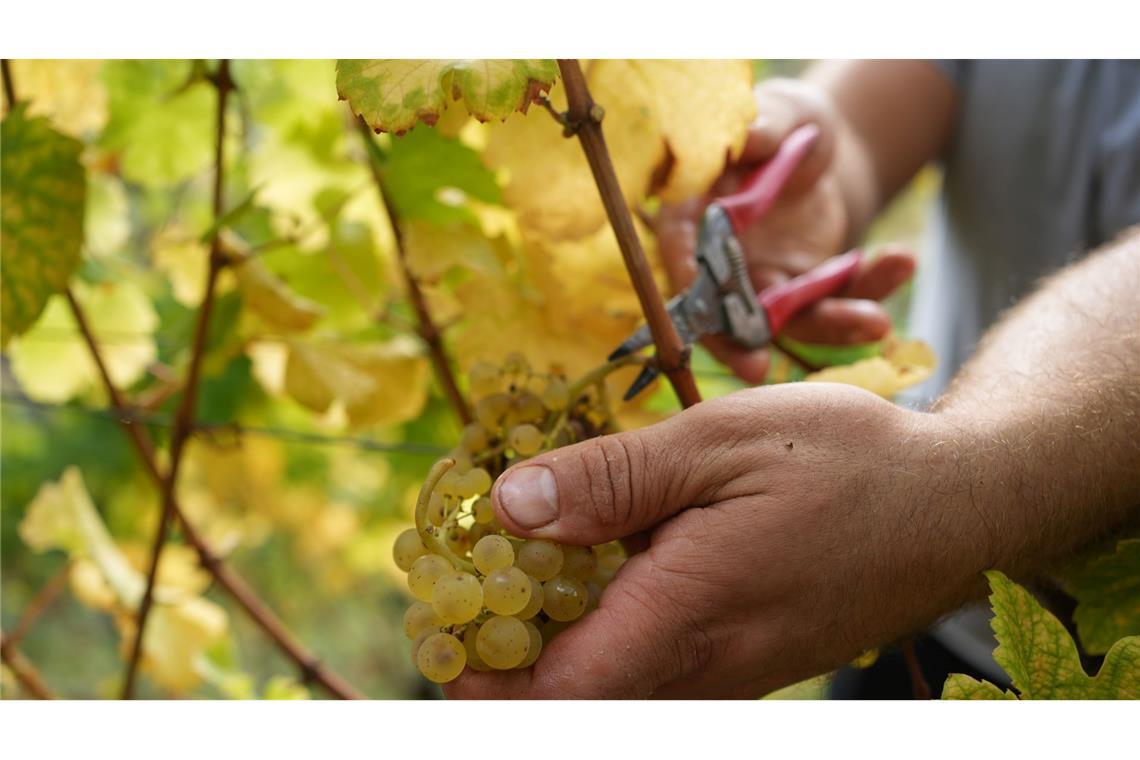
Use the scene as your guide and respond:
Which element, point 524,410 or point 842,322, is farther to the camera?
point 842,322

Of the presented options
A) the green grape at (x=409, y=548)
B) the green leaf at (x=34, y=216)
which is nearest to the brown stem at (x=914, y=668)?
the green grape at (x=409, y=548)

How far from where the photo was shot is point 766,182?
31.2 inches

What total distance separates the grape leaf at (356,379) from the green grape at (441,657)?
40 centimetres

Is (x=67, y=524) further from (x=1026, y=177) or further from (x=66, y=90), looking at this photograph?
(x=1026, y=177)

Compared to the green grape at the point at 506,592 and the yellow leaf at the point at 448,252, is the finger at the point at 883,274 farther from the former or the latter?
the green grape at the point at 506,592

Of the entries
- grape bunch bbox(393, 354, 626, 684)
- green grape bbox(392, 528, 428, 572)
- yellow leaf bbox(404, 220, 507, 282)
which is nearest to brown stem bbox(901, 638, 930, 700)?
grape bunch bbox(393, 354, 626, 684)

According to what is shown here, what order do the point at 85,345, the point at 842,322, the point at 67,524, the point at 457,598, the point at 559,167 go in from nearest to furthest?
the point at 457,598
the point at 559,167
the point at 842,322
the point at 67,524
the point at 85,345

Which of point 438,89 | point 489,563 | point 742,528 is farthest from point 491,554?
point 438,89

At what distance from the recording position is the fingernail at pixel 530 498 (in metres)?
0.48

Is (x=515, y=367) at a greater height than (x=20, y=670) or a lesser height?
greater

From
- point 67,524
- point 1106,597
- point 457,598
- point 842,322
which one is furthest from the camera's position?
point 67,524

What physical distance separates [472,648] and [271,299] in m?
0.43

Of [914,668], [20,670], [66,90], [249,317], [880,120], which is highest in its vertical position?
[66,90]

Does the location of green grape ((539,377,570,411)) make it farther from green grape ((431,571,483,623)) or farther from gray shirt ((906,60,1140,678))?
gray shirt ((906,60,1140,678))
